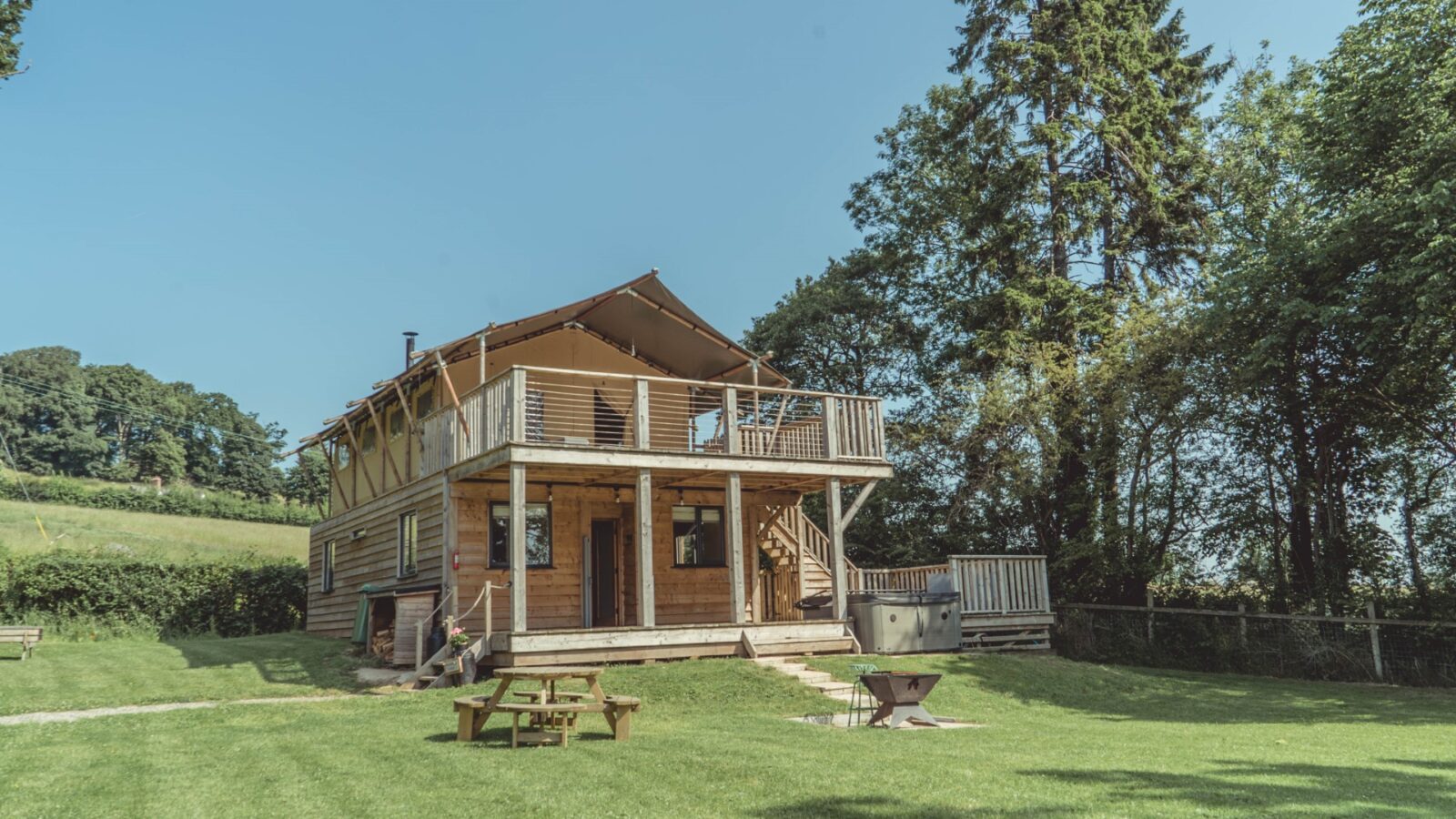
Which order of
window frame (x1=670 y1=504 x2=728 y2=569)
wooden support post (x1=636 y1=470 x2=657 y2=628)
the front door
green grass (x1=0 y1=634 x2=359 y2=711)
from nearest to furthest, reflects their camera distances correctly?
1. green grass (x1=0 y1=634 x2=359 y2=711)
2. wooden support post (x1=636 y1=470 x2=657 y2=628)
3. the front door
4. window frame (x1=670 y1=504 x2=728 y2=569)

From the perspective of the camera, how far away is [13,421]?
58906 mm

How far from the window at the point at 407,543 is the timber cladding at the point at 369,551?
0.14 metres

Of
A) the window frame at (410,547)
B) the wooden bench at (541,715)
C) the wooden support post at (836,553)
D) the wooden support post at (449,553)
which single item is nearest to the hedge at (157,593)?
the window frame at (410,547)

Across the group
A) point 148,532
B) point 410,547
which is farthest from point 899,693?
point 148,532

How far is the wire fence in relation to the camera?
16781mm

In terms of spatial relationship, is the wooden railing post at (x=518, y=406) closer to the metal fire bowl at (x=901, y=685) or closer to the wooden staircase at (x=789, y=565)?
the metal fire bowl at (x=901, y=685)

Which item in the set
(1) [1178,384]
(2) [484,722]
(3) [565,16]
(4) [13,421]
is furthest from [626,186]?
(4) [13,421]

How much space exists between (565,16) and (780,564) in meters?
12.3

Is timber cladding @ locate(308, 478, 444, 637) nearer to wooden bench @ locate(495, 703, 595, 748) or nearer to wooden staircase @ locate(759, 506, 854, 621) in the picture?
wooden staircase @ locate(759, 506, 854, 621)

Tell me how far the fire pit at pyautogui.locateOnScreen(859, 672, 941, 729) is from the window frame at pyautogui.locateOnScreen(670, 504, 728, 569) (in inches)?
328

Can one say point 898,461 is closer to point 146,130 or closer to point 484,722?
point 484,722

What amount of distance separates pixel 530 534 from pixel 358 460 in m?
7.15

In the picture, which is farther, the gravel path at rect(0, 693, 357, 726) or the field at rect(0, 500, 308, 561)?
the field at rect(0, 500, 308, 561)

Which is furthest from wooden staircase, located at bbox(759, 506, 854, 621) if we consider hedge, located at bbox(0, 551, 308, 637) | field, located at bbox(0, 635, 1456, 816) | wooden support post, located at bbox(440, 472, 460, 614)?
hedge, located at bbox(0, 551, 308, 637)
